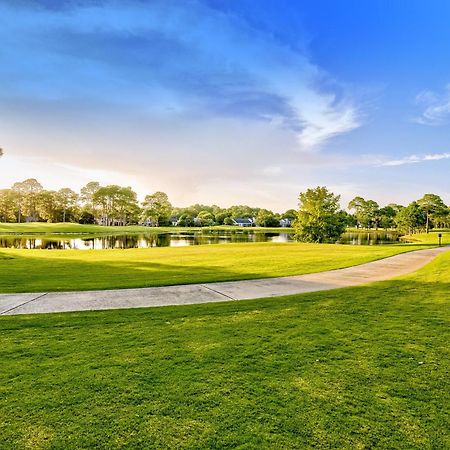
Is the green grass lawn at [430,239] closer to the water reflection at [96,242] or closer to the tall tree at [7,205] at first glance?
the water reflection at [96,242]

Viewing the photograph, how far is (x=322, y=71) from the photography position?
18.5 meters

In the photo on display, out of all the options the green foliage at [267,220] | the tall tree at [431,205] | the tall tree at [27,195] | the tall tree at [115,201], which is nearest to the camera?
the tall tree at [431,205]

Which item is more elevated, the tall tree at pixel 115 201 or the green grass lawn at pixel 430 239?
the tall tree at pixel 115 201

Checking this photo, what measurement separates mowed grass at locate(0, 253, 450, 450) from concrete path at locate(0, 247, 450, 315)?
968mm

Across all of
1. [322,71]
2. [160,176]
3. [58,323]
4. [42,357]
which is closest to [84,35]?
[322,71]

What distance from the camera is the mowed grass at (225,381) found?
2.36 m

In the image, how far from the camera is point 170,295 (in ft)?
24.7

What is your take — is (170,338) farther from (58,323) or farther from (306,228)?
(306,228)

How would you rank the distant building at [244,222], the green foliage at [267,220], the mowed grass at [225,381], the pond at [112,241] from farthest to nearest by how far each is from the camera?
the distant building at [244,222] < the green foliage at [267,220] < the pond at [112,241] < the mowed grass at [225,381]

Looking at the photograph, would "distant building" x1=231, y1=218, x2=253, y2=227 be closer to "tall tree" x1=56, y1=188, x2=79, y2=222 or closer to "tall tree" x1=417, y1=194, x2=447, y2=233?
"tall tree" x1=56, y1=188, x2=79, y2=222

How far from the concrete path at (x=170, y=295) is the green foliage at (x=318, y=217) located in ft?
117

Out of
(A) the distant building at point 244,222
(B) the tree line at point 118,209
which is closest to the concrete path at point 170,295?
(B) the tree line at point 118,209

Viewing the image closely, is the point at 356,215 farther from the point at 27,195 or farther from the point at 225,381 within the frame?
the point at 225,381

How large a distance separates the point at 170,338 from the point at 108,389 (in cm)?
145
